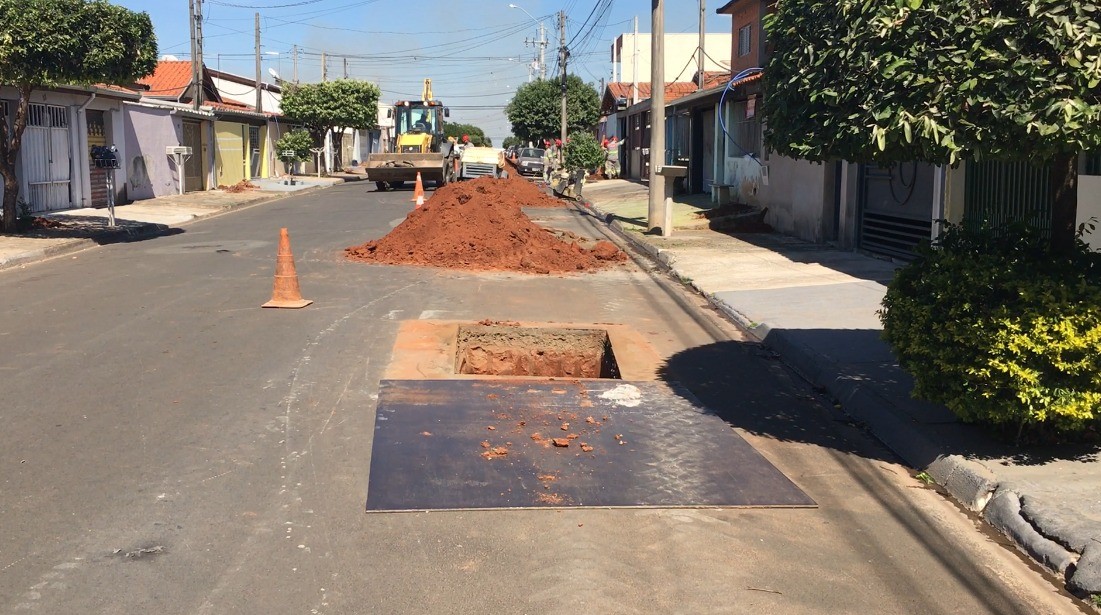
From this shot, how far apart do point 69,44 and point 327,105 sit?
38.8m

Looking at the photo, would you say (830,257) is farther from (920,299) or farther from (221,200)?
(221,200)

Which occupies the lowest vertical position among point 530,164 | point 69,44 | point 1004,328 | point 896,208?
point 1004,328

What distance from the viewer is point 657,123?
20.3 metres

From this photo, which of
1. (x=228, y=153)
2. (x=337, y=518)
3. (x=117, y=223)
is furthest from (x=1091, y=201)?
(x=228, y=153)

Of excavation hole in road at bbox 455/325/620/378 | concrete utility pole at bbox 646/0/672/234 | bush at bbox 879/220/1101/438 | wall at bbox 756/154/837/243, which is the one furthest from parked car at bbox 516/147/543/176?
bush at bbox 879/220/1101/438

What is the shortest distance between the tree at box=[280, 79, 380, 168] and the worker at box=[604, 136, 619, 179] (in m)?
14.1

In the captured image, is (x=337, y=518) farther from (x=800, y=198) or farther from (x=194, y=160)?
(x=194, y=160)

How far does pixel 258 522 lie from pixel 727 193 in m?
22.3

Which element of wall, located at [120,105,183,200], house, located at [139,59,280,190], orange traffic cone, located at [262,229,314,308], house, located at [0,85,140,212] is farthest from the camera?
house, located at [139,59,280,190]

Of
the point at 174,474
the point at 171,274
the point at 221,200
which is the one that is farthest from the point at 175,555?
the point at 221,200

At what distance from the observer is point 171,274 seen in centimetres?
1401

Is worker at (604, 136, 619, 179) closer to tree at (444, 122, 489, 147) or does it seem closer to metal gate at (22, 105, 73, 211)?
metal gate at (22, 105, 73, 211)

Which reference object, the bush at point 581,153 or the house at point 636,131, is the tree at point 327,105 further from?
the bush at point 581,153

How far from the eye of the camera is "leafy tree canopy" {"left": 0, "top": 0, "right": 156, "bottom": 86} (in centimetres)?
1593
